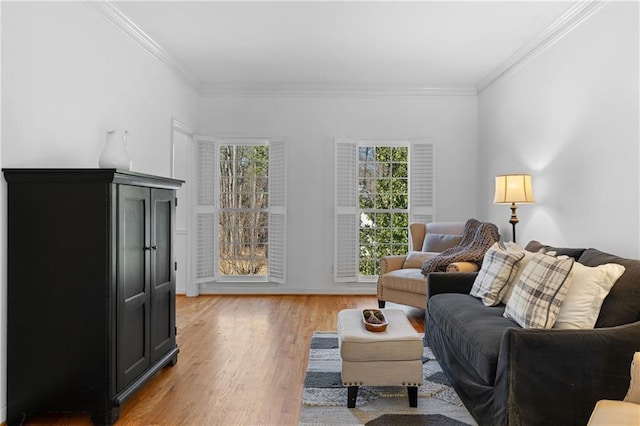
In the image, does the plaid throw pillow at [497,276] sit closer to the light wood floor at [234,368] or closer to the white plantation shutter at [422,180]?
the light wood floor at [234,368]

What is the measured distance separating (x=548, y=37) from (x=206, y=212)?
14.0ft

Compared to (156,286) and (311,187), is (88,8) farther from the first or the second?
(311,187)

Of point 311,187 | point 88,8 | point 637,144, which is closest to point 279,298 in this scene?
point 311,187

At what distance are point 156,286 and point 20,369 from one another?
89 centimetres

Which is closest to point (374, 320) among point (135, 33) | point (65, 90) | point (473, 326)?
point (473, 326)

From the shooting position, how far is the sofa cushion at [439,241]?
5.17 m

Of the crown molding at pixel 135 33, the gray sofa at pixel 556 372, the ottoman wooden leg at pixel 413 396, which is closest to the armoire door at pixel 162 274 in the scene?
the crown molding at pixel 135 33

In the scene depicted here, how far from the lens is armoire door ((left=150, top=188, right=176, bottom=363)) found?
10.2 feet

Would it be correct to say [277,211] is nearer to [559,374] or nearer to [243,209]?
[243,209]

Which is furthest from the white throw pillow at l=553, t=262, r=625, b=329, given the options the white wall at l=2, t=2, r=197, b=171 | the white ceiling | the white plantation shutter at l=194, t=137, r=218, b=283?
the white plantation shutter at l=194, t=137, r=218, b=283

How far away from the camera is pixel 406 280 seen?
4.73 meters

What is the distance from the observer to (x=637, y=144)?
302cm

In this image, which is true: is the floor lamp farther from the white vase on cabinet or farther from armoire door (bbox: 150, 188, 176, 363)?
the white vase on cabinet

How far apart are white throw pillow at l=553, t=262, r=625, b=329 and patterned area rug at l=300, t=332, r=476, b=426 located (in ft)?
2.47
